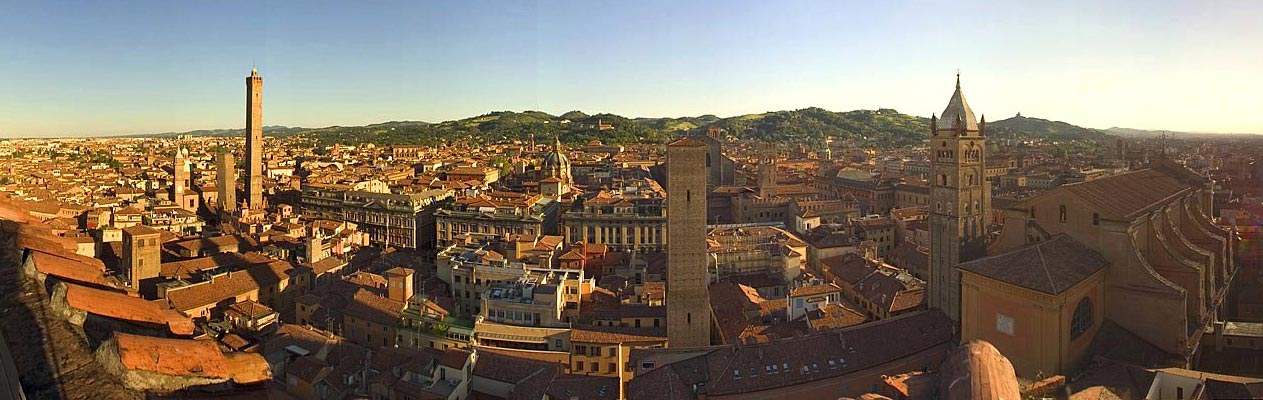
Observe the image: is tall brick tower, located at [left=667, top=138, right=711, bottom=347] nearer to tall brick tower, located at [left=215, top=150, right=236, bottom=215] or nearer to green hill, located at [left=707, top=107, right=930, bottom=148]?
tall brick tower, located at [left=215, top=150, right=236, bottom=215]

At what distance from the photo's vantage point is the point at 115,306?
430 cm

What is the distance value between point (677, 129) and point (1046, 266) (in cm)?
7935

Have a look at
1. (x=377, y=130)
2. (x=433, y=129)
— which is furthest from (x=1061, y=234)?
(x=377, y=130)

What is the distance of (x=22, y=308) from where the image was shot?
3428 millimetres

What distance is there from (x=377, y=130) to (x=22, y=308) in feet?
329

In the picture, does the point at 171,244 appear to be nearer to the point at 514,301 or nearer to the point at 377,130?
the point at 514,301

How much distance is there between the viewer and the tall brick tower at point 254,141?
29.5m

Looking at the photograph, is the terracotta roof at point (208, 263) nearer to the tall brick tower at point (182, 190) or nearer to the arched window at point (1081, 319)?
the tall brick tower at point (182, 190)

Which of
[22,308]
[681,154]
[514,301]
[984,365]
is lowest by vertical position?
[514,301]

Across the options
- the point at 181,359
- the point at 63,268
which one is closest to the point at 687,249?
the point at 63,268

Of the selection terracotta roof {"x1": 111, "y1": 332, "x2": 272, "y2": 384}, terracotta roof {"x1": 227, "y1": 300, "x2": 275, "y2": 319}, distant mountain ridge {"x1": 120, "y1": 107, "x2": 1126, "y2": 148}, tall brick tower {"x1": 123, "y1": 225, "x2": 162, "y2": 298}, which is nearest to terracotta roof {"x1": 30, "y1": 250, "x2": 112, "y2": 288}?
terracotta roof {"x1": 111, "y1": 332, "x2": 272, "y2": 384}

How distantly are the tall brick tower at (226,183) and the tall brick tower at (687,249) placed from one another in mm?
21578

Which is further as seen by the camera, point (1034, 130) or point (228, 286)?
point (1034, 130)

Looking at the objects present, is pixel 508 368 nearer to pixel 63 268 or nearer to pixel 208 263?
pixel 63 268
